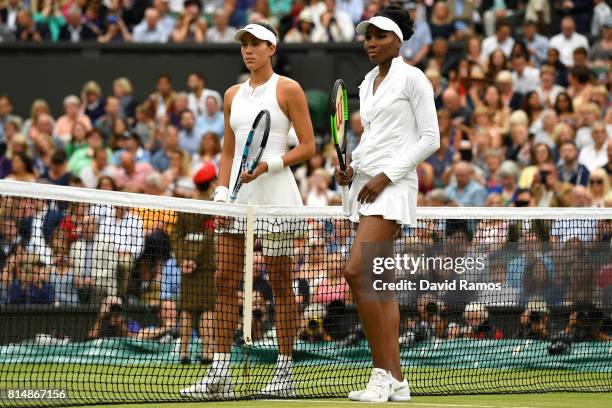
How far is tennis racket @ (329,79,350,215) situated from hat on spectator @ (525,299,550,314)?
1.92 metres

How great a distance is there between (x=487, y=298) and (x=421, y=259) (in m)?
0.59

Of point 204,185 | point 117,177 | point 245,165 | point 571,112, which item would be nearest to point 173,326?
point 204,185

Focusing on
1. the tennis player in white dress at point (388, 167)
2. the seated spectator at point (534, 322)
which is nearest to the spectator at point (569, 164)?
the seated spectator at point (534, 322)

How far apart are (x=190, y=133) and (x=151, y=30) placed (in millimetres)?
2976

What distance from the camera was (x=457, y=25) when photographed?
18.4 m

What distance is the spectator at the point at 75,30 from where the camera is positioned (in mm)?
19627

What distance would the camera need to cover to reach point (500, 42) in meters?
17.4

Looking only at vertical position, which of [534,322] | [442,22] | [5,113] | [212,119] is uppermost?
[442,22]

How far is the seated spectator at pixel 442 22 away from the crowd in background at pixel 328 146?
0.03 metres

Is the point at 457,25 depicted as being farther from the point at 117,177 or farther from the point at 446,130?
the point at 117,177

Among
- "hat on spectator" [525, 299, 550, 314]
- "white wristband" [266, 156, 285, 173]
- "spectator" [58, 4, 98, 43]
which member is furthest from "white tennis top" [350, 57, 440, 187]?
"spectator" [58, 4, 98, 43]

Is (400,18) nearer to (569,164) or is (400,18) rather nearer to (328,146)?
(569,164)

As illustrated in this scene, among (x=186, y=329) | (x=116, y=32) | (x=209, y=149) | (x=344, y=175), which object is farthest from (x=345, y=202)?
(x=116, y=32)

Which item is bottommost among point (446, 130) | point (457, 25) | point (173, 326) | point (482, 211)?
point (173, 326)
